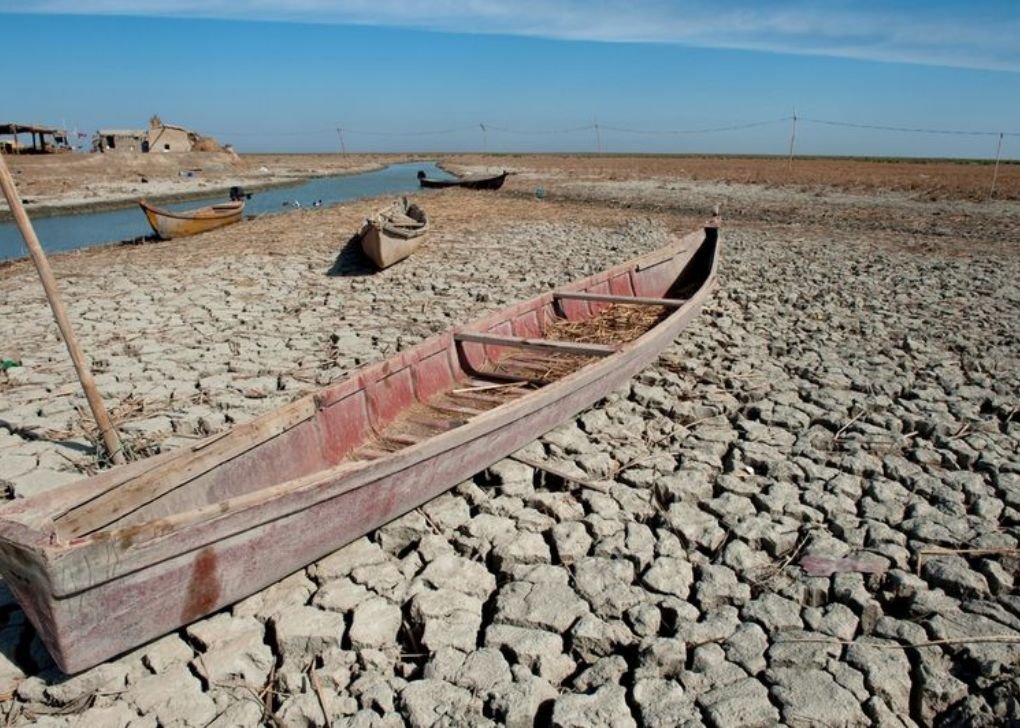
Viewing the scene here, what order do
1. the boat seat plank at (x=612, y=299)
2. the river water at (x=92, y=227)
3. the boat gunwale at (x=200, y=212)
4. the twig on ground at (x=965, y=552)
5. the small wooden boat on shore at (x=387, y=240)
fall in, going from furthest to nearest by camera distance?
the river water at (x=92, y=227), the boat gunwale at (x=200, y=212), the small wooden boat on shore at (x=387, y=240), the boat seat plank at (x=612, y=299), the twig on ground at (x=965, y=552)

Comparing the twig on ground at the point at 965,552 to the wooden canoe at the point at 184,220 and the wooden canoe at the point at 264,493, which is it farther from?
the wooden canoe at the point at 184,220

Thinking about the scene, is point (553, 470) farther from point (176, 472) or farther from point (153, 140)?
point (153, 140)

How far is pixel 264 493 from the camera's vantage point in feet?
9.93

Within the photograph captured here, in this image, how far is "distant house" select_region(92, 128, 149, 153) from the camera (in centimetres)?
4778

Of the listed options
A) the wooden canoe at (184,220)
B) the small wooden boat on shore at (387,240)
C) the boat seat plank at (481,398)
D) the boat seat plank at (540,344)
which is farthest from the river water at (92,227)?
the boat seat plank at (481,398)

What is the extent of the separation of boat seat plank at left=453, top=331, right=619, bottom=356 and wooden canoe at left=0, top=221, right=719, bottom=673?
0.02 meters

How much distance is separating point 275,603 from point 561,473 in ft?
6.47

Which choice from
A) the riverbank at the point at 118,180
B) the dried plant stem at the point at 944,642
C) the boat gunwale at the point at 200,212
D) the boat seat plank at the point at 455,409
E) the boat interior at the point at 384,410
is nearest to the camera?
the dried plant stem at the point at 944,642

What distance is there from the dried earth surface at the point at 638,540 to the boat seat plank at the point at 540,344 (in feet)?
1.56

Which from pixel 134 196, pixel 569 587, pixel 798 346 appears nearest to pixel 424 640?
pixel 569 587

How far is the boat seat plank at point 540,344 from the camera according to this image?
570 centimetres

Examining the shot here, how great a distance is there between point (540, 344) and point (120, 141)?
5369 cm

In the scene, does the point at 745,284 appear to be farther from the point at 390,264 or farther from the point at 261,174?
the point at 261,174

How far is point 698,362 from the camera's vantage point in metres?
6.82
